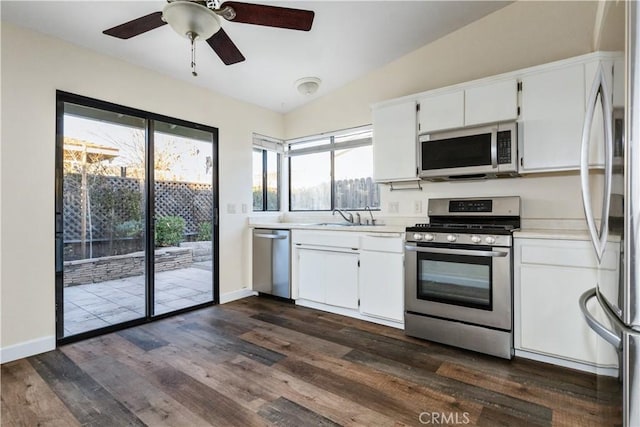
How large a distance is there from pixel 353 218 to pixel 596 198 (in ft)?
8.60

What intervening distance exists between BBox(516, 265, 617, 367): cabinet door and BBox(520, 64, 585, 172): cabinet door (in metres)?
0.83

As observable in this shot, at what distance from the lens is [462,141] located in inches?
110

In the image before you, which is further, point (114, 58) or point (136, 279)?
point (136, 279)

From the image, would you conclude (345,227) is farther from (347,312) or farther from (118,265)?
(118,265)

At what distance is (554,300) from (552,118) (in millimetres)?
1368

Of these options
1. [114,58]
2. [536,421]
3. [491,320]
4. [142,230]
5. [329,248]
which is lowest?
[536,421]

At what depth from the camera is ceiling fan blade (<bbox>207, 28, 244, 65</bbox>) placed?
6.76ft

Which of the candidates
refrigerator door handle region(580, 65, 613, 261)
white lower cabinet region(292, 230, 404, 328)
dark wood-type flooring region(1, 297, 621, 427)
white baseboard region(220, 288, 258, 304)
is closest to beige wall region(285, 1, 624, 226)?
white lower cabinet region(292, 230, 404, 328)

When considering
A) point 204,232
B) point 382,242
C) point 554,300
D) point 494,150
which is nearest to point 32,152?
point 204,232

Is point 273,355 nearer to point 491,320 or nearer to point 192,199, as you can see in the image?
point 491,320

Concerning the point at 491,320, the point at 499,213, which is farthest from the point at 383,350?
the point at 499,213

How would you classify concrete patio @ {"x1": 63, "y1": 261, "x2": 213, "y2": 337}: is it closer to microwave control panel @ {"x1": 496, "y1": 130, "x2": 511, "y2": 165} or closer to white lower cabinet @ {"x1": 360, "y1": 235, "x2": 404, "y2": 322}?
white lower cabinet @ {"x1": 360, "y1": 235, "x2": 404, "y2": 322}

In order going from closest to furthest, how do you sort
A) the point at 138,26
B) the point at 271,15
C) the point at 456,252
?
the point at 271,15
the point at 138,26
the point at 456,252

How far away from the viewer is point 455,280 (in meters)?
2.55
